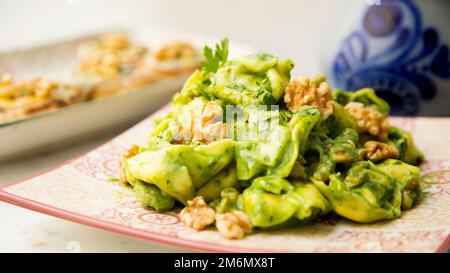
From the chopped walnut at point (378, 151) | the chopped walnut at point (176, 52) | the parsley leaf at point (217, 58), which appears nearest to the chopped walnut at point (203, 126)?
the parsley leaf at point (217, 58)

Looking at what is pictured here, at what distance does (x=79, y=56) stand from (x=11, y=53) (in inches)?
22.5

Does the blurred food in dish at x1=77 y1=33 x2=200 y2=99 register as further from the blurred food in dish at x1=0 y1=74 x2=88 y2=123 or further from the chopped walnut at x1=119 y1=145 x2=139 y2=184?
the chopped walnut at x1=119 y1=145 x2=139 y2=184

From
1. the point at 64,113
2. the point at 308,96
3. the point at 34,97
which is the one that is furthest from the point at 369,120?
the point at 34,97

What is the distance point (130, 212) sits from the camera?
2.47 meters

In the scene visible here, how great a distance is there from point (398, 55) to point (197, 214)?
199cm

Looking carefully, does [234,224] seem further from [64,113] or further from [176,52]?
[176,52]

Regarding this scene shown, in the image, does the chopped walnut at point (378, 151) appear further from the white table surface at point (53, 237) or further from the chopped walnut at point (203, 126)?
the white table surface at point (53, 237)

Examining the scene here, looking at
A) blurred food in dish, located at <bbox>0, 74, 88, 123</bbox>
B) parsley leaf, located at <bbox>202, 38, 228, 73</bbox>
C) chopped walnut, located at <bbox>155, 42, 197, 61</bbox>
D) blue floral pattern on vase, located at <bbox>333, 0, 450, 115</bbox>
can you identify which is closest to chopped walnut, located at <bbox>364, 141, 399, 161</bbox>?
parsley leaf, located at <bbox>202, 38, 228, 73</bbox>

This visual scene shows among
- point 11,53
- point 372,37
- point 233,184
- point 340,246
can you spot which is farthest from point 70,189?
point 11,53

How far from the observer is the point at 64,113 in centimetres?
356

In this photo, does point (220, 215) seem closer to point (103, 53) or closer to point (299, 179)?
point (299, 179)

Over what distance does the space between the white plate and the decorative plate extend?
1.92ft

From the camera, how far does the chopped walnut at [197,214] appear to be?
7.59ft

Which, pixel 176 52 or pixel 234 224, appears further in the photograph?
pixel 176 52
